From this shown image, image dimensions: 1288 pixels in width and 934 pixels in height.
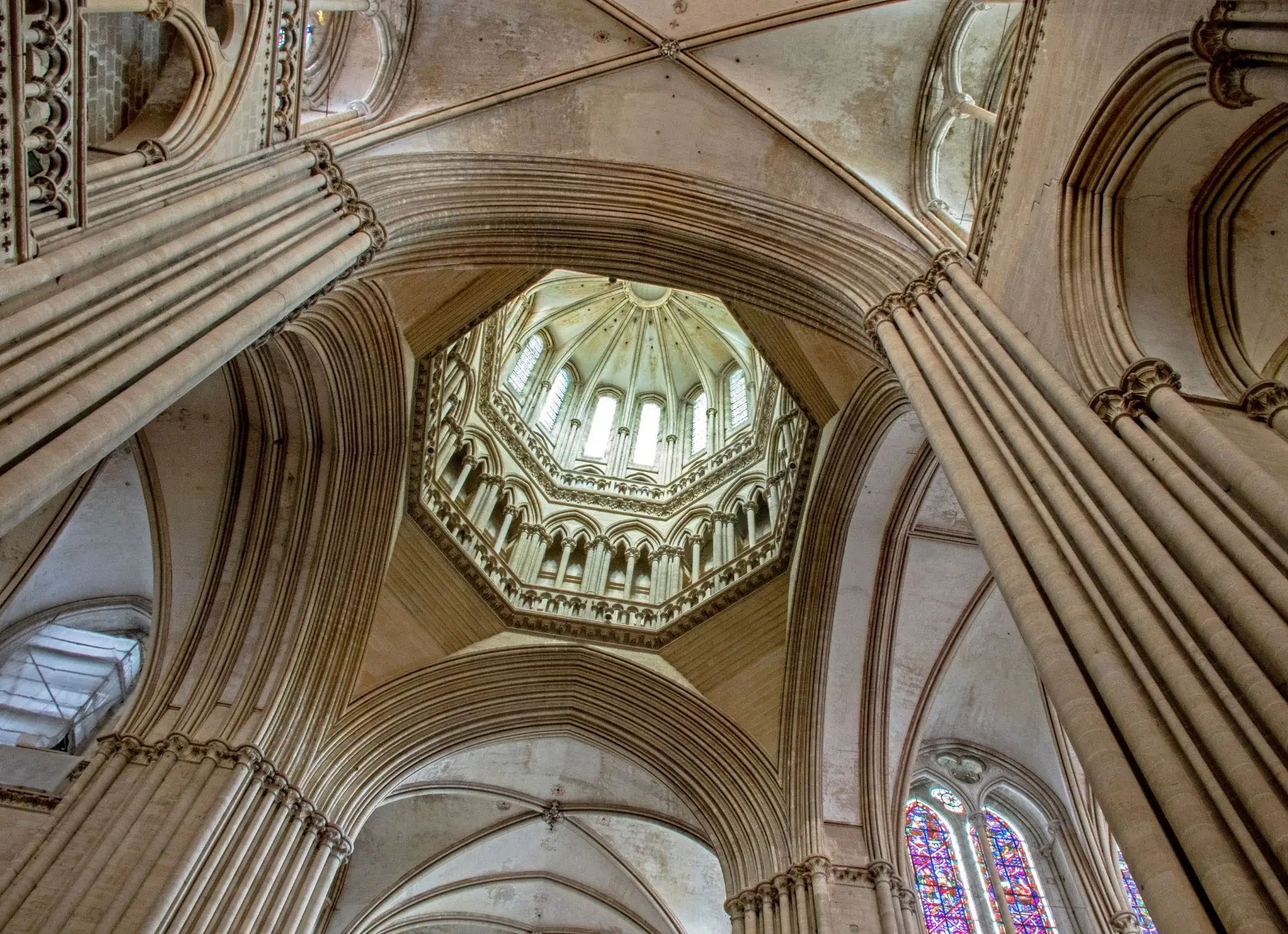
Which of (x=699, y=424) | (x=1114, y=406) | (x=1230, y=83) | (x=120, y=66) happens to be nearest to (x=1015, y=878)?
(x=1114, y=406)

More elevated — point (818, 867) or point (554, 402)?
point (554, 402)

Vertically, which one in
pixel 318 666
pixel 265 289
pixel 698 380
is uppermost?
pixel 698 380

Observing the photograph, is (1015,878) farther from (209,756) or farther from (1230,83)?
(1230,83)

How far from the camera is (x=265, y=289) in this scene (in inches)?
256

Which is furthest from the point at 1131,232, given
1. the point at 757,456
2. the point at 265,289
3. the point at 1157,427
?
the point at 757,456

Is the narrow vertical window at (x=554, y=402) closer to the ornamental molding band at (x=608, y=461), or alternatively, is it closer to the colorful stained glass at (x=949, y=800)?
the ornamental molding band at (x=608, y=461)

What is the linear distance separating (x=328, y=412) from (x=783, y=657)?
22.1 ft

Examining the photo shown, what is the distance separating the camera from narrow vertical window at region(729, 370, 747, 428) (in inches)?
683

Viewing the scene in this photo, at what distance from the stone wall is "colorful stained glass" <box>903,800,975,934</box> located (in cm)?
1057

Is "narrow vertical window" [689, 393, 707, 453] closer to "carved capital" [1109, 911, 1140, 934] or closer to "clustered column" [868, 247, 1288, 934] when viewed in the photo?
"carved capital" [1109, 911, 1140, 934]

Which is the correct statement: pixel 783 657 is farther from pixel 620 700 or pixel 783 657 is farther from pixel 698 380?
pixel 698 380

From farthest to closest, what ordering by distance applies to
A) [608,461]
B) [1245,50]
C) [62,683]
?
[608,461] < [62,683] < [1245,50]

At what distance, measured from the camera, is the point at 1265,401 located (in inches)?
203

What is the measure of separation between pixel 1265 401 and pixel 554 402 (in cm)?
1406
